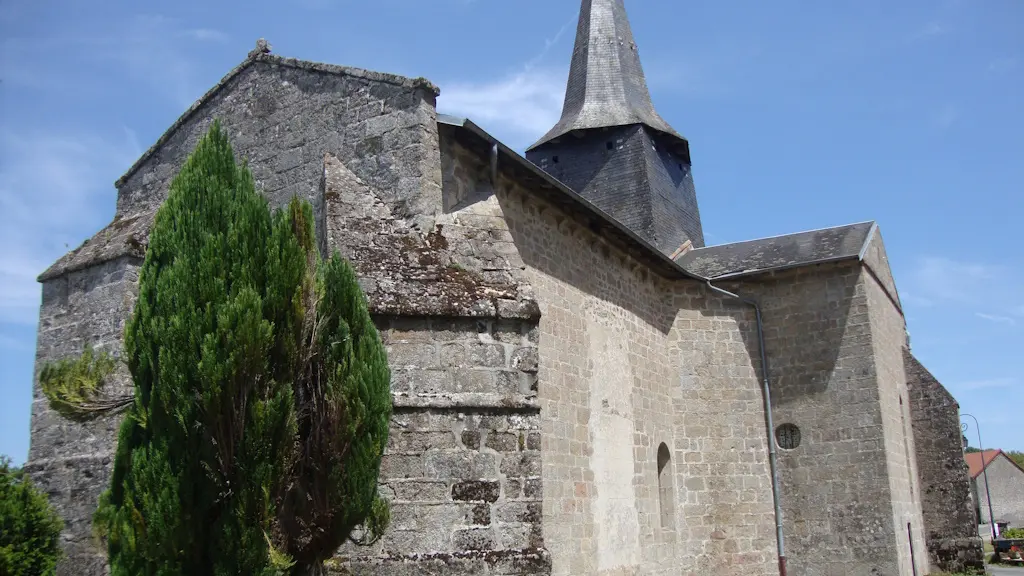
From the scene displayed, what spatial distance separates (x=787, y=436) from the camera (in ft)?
42.9

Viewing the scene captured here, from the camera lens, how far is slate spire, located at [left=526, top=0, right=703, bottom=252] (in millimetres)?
16344

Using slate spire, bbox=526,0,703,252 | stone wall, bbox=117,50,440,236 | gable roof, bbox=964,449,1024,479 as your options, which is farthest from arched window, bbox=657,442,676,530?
gable roof, bbox=964,449,1024,479

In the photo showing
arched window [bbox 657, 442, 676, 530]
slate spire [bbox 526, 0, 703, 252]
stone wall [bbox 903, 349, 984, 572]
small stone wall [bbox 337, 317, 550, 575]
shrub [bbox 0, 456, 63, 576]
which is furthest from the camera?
slate spire [bbox 526, 0, 703, 252]

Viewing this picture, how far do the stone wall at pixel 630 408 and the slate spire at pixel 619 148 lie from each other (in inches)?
124

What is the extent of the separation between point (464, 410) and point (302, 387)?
126 centimetres

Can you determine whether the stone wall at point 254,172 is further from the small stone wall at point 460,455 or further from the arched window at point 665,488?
the arched window at point 665,488

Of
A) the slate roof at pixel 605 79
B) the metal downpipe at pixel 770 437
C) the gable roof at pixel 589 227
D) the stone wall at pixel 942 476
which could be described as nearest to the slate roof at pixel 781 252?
the gable roof at pixel 589 227

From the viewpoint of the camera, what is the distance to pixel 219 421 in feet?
16.7

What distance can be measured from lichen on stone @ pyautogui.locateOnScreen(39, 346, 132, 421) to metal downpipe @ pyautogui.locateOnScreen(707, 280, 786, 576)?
356 inches

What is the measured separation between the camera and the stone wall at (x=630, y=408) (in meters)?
9.11

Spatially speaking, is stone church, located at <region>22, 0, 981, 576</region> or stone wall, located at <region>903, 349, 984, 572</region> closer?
stone church, located at <region>22, 0, 981, 576</region>

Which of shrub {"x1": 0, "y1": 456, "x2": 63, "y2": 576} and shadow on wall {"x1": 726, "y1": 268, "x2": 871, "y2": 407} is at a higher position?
shadow on wall {"x1": 726, "y1": 268, "x2": 871, "y2": 407}

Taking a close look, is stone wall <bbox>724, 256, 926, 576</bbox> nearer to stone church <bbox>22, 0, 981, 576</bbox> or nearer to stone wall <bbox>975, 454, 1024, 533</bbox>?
stone church <bbox>22, 0, 981, 576</bbox>

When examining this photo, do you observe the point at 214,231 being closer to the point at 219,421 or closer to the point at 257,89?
the point at 219,421
